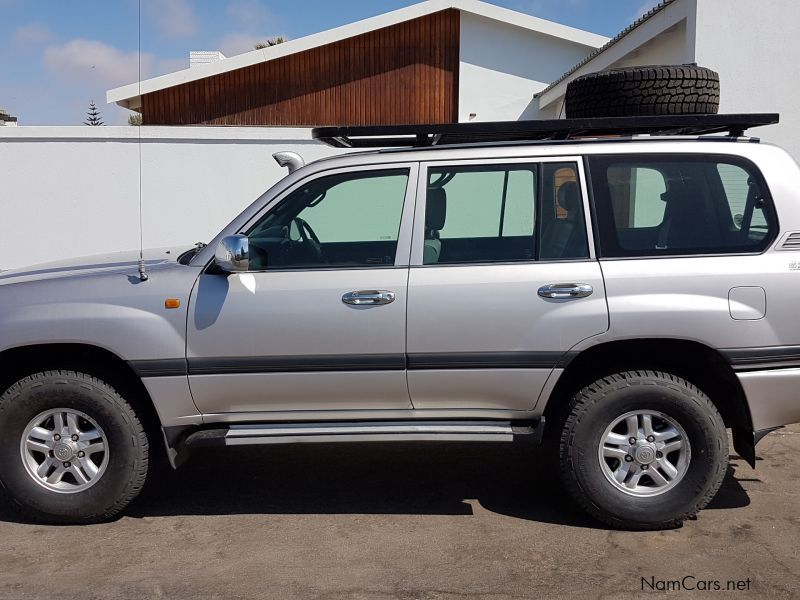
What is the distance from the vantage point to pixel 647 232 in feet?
14.5

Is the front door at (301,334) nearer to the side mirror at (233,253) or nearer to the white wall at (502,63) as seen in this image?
the side mirror at (233,253)

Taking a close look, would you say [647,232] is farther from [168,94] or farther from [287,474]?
[168,94]

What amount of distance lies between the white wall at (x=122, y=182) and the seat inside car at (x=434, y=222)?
26.5 ft

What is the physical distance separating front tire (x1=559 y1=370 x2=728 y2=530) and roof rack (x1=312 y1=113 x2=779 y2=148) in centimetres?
128

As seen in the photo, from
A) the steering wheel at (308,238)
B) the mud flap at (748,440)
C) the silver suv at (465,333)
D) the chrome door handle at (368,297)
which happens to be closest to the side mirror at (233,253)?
the silver suv at (465,333)

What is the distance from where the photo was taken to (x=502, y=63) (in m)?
17.2

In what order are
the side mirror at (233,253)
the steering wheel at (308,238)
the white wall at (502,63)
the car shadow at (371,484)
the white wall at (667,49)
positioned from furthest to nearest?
the white wall at (502,63)
the white wall at (667,49)
the car shadow at (371,484)
the steering wheel at (308,238)
the side mirror at (233,253)

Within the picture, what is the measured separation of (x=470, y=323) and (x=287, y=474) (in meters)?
1.76

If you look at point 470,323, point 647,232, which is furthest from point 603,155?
point 470,323

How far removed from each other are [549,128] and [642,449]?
1.72m

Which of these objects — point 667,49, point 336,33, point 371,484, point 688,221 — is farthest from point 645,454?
point 336,33

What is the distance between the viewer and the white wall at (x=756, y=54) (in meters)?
9.21

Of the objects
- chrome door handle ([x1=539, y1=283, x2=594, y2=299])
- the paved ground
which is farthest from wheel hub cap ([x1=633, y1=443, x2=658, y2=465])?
chrome door handle ([x1=539, y1=283, x2=594, y2=299])

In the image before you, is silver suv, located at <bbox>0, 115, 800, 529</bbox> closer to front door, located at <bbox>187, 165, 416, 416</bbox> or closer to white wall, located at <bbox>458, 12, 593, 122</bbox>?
front door, located at <bbox>187, 165, 416, 416</bbox>
